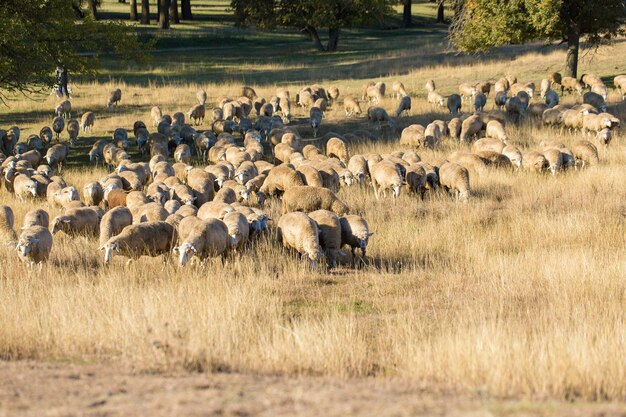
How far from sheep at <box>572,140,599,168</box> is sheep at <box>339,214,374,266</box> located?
9.59m

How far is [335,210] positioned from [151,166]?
294 inches

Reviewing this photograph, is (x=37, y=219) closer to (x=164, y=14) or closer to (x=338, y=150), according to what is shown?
(x=338, y=150)

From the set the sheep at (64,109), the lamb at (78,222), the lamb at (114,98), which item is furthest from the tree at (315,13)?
the lamb at (78,222)

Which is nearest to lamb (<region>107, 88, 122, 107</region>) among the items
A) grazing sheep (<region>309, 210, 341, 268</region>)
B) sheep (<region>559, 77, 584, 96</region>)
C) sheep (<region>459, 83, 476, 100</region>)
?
sheep (<region>459, 83, 476, 100</region>)

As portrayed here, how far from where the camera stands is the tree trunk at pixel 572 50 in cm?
3400

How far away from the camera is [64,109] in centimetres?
3188

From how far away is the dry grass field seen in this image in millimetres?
7934

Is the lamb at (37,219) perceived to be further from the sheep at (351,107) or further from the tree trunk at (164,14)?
the tree trunk at (164,14)

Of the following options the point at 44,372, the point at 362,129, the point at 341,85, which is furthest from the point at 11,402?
the point at 341,85

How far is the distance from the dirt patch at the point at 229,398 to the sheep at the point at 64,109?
25210mm

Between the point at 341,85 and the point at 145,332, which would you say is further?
the point at 341,85

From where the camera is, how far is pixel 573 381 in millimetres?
7371

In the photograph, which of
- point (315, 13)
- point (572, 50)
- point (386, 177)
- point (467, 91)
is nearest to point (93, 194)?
point (386, 177)

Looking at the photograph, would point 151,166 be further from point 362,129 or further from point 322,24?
point 322,24
